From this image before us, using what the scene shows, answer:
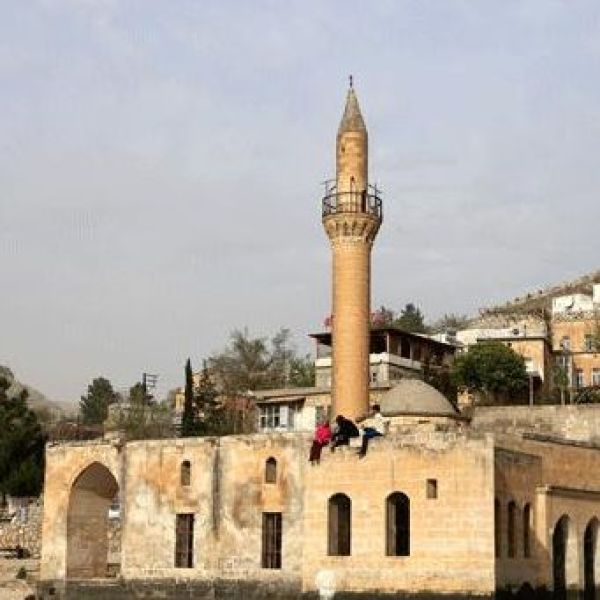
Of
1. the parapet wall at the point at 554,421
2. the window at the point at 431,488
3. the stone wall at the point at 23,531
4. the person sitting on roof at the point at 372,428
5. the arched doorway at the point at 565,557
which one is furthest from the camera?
the stone wall at the point at 23,531

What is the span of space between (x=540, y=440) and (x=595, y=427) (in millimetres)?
12680

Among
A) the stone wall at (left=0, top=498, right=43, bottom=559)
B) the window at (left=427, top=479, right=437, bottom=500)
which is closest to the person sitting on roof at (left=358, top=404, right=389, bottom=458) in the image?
the window at (left=427, top=479, right=437, bottom=500)

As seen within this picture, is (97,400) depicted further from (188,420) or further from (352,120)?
(352,120)

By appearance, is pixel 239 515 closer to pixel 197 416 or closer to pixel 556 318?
pixel 197 416

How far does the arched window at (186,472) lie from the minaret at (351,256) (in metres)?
5.73

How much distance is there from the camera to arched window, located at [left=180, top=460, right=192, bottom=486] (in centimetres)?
3697

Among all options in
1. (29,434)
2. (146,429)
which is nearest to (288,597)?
(29,434)

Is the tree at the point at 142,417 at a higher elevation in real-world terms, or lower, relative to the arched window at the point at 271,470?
higher

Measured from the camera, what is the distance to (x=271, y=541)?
3488 centimetres

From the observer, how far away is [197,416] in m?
62.1

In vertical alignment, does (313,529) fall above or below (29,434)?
below

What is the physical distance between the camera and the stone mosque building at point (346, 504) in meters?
30.8

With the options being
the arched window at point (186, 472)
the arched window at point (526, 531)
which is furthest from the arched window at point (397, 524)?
the arched window at point (186, 472)

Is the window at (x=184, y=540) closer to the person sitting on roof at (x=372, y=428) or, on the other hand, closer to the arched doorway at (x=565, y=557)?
the person sitting on roof at (x=372, y=428)
